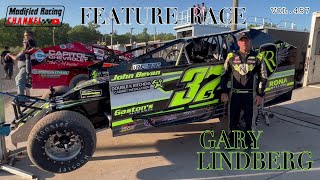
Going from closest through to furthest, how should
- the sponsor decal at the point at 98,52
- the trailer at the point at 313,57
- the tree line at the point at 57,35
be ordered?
1. the sponsor decal at the point at 98,52
2. the trailer at the point at 313,57
3. the tree line at the point at 57,35

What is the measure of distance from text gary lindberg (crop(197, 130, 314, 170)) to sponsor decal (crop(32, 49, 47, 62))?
5.48 meters

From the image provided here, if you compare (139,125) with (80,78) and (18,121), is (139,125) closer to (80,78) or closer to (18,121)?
(18,121)

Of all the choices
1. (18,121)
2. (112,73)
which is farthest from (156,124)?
(18,121)

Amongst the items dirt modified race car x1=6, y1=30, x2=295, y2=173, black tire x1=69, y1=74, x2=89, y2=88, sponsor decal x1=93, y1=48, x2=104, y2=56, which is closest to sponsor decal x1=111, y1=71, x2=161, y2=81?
dirt modified race car x1=6, y1=30, x2=295, y2=173

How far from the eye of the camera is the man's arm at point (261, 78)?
4.24 meters

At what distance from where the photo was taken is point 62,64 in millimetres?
8430

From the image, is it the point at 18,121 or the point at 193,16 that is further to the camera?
the point at 193,16

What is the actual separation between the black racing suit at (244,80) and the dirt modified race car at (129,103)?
0.16 meters

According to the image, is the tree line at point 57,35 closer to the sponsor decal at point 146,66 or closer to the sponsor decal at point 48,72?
the sponsor decal at point 48,72

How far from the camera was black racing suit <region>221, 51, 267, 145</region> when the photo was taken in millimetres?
4194

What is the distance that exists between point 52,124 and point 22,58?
435 centimetres

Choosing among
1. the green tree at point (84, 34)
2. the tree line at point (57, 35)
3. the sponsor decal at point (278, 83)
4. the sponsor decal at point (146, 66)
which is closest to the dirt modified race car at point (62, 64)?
the sponsor decal at point (146, 66)

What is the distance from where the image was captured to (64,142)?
3.63 metres

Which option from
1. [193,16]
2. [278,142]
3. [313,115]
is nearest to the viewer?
[278,142]
